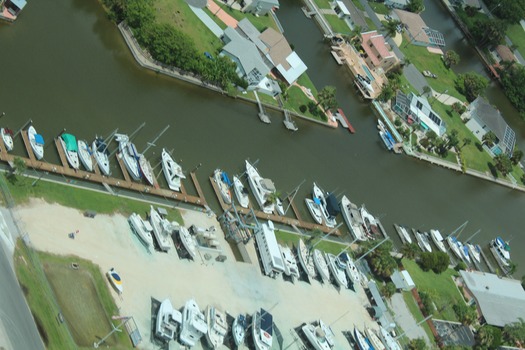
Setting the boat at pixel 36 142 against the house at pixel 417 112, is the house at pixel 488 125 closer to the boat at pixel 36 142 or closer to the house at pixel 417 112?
the house at pixel 417 112

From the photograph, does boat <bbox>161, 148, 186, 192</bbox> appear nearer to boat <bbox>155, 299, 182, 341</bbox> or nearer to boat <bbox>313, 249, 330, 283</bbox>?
boat <bbox>155, 299, 182, 341</bbox>

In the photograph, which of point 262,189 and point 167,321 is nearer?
point 167,321

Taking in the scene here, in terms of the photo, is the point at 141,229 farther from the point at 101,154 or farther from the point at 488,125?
the point at 488,125

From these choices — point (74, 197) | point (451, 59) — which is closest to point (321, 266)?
point (74, 197)

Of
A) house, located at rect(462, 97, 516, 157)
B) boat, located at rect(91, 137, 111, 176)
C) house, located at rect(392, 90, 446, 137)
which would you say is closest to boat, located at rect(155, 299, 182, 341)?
boat, located at rect(91, 137, 111, 176)

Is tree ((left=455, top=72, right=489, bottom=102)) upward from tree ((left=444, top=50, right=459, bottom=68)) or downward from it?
downward

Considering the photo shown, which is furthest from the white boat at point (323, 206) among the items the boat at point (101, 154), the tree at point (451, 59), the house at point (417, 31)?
the tree at point (451, 59)

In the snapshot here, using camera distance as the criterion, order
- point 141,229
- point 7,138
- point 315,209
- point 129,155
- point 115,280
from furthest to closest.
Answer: point 315,209 → point 129,155 → point 141,229 → point 7,138 → point 115,280
